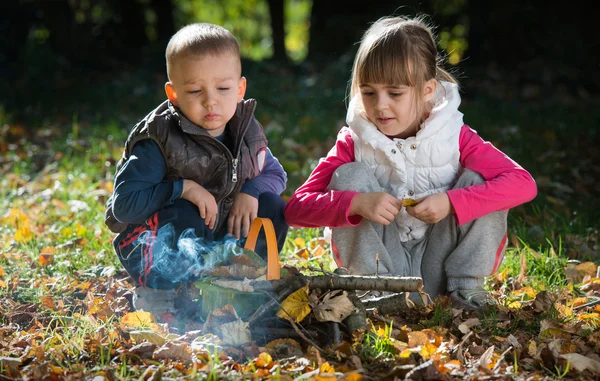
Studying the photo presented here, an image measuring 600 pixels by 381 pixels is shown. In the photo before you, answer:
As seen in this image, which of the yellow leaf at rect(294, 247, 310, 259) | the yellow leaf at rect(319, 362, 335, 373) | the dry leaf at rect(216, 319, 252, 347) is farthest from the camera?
the yellow leaf at rect(294, 247, 310, 259)

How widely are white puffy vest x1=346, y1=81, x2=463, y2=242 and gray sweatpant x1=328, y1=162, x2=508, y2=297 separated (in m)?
0.06

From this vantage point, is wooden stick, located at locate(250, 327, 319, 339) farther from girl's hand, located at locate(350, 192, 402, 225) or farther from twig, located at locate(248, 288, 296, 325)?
girl's hand, located at locate(350, 192, 402, 225)

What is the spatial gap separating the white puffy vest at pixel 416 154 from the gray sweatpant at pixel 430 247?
2.5 inches

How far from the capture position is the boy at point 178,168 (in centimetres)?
298

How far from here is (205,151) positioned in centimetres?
313

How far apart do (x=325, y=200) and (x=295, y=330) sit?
2.19ft

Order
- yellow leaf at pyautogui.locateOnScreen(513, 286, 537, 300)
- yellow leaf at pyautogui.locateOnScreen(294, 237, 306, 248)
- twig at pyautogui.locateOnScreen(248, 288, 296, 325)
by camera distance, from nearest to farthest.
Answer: twig at pyautogui.locateOnScreen(248, 288, 296, 325) < yellow leaf at pyautogui.locateOnScreen(513, 286, 537, 300) < yellow leaf at pyautogui.locateOnScreen(294, 237, 306, 248)

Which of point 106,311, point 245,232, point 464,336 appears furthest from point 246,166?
point 464,336

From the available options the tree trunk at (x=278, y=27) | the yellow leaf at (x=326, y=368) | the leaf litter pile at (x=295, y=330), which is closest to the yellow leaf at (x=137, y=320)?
the leaf litter pile at (x=295, y=330)

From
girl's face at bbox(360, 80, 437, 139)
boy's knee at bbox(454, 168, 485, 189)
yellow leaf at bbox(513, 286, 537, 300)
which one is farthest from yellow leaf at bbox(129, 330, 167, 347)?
yellow leaf at bbox(513, 286, 537, 300)

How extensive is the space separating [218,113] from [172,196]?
1.33 feet

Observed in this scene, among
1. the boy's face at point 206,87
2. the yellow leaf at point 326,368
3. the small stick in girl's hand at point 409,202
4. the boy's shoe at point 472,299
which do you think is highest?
the boy's face at point 206,87

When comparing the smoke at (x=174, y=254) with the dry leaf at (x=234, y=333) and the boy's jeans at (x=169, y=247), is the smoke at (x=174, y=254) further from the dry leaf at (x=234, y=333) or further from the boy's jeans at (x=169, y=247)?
the dry leaf at (x=234, y=333)

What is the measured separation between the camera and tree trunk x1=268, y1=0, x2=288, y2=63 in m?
10.9
